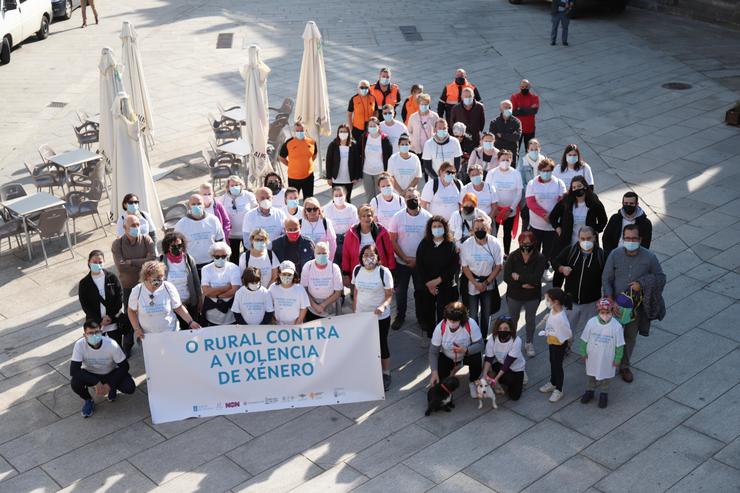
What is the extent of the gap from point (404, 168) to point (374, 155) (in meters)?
0.88

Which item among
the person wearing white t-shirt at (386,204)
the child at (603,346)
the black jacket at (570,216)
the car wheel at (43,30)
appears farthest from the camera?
the car wheel at (43,30)

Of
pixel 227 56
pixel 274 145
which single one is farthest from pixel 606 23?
pixel 274 145

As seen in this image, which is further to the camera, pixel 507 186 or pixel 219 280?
pixel 507 186

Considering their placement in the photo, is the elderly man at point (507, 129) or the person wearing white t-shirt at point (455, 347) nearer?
the person wearing white t-shirt at point (455, 347)

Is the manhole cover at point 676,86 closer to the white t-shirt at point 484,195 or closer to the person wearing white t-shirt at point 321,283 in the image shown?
the white t-shirt at point 484,195

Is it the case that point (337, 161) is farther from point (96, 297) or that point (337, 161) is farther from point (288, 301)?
point (96, 297)

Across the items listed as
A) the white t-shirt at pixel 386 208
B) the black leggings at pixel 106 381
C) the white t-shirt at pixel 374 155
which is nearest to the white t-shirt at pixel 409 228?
the white t-shirt at pixel 386 208

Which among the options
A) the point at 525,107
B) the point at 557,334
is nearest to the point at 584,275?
the point at 557,334

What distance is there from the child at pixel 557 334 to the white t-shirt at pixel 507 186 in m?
2.97

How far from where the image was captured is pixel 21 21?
2780 centimetres

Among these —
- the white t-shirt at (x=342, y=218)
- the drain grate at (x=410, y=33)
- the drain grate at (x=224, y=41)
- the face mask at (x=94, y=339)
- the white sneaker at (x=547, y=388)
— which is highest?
the white t-shirt at (x=342, y=218)

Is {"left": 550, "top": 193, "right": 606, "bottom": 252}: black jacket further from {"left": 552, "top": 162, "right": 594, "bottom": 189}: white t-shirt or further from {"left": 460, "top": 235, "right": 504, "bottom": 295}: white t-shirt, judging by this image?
{"left": 460, "top": 235, "right": 504, "bottom": 295}: white t-shirt

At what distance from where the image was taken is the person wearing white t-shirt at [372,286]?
34.7ft

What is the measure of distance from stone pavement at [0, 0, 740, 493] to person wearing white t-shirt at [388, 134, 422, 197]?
288 centimetres
